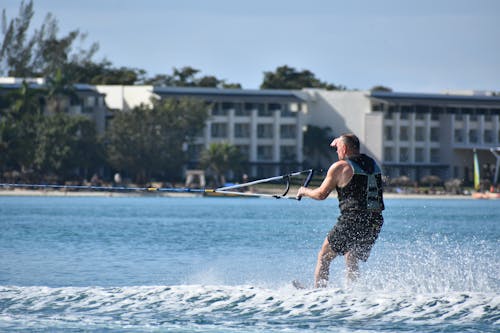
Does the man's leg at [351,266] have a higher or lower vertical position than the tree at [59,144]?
lower

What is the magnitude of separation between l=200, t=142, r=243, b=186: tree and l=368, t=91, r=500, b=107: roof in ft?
61.5

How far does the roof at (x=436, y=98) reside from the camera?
11050 cm

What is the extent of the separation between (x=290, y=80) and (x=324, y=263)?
114 meters

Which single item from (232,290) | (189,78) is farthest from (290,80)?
(232,290)

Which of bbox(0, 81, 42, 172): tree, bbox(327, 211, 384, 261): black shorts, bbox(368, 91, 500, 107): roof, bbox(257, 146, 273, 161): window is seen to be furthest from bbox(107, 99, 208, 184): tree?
bbox(327, 211, 384, 261): black shorts

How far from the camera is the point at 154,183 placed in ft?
309

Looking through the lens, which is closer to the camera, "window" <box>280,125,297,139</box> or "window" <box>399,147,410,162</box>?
"window" <box>280,125,297,139</box>

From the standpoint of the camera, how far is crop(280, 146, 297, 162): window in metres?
105

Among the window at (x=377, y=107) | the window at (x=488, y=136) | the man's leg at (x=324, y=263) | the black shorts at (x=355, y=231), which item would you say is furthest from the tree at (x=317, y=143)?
the black shorts at (x=355, y=231)

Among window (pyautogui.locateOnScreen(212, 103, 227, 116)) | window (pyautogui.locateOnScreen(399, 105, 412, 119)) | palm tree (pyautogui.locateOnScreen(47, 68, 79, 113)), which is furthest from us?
window (pyautogui.locateOnScreen(399, 105, 412, 119))

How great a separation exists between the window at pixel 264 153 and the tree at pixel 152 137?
1323cm

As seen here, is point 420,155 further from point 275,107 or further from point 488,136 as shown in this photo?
point 275,107

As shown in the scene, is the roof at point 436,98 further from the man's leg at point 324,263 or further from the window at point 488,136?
the man's leg at point 324,263

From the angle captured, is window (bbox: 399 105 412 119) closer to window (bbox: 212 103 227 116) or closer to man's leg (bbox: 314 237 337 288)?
window (bbox: 212 103 227 116)
